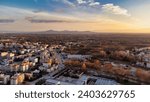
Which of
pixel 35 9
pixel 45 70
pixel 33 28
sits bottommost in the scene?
pixel 45 70

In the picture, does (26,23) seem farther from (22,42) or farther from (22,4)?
(22,42)

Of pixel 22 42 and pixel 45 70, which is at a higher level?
pixel 22 42

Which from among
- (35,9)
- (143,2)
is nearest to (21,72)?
(35,9)

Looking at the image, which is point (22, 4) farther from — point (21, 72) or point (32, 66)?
point (32, 66)

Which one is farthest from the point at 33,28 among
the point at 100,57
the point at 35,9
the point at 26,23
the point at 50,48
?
the point at 50,48

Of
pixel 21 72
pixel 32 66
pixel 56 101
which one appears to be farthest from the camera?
pixel 32 66

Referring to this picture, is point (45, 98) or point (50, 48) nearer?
point (45, 98)

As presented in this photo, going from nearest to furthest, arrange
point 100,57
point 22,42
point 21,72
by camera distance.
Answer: point 21,72, point 100,57, point 22,42
